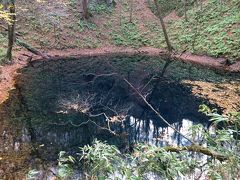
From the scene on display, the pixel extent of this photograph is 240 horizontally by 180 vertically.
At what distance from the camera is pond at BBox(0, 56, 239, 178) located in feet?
33.5

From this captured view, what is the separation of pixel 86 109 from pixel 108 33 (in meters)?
17.1

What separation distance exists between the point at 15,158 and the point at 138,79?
38.4 feet

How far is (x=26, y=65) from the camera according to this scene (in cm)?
2088

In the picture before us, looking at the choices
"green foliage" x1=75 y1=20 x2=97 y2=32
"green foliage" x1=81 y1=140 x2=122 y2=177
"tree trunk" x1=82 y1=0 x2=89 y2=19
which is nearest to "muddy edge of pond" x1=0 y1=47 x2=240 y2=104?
"green foliage" x1=75 y1=20 x2=97 y2=32

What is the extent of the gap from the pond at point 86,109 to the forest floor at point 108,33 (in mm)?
2602

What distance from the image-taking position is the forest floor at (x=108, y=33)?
2450 centimetres

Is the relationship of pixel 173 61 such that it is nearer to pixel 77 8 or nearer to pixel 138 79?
pixel 138 79

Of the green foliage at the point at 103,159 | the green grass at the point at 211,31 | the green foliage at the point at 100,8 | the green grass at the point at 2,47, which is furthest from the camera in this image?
the green foliage at the point at 100,8

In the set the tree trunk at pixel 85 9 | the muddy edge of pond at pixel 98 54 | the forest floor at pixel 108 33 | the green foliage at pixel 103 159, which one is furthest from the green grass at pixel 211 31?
the green foliage at pixel 103 159

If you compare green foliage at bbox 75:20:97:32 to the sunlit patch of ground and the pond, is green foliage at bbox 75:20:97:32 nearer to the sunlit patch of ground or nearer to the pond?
the pond

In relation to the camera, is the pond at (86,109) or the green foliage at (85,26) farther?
the green foliage at (85,26)

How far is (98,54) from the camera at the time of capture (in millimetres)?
26766

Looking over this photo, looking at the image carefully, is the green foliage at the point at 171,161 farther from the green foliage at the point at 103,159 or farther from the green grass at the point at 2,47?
the green grass at the point at 2,47

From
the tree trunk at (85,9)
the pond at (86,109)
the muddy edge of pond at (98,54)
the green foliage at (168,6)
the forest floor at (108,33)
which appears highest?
the green foliage at (168,6)
